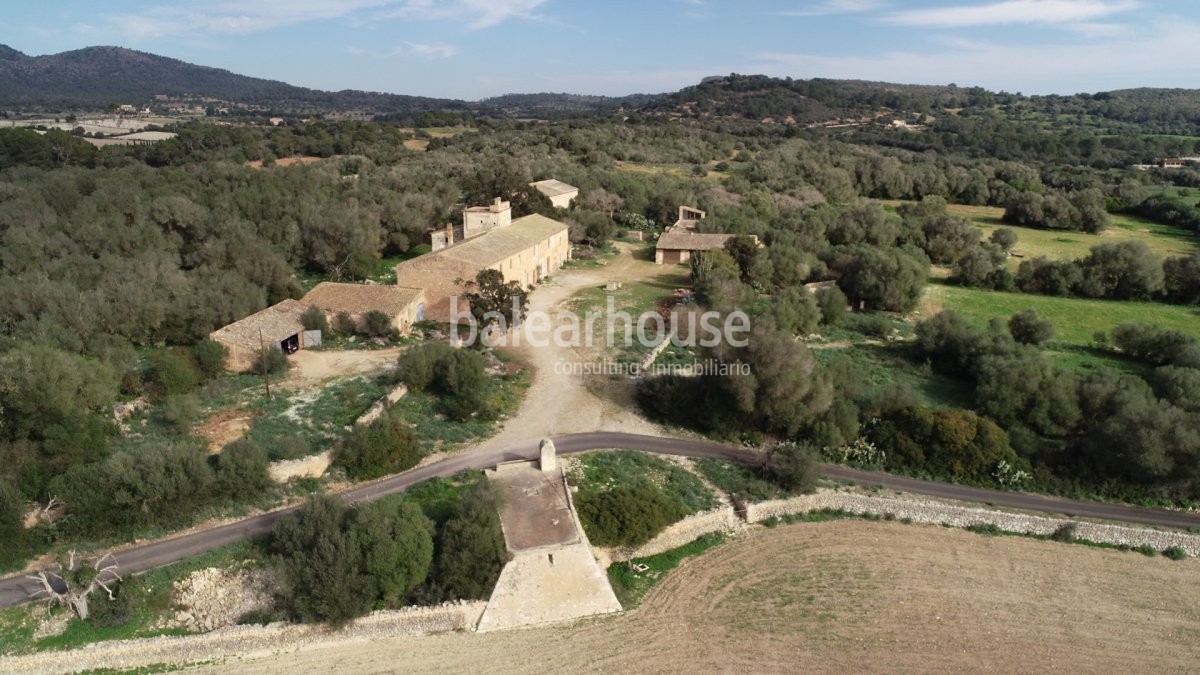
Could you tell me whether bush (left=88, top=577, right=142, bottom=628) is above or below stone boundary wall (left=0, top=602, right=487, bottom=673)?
above

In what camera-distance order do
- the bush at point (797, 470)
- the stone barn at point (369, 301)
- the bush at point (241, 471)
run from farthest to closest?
the stone barn at point (369, 301) → the bush at point (797, 470) → the bush at point (241, 471)

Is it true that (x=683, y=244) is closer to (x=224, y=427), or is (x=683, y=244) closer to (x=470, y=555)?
(x=224, y=427)

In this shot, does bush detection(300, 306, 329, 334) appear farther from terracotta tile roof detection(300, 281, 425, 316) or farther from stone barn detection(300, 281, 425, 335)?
terracotta tile roof detection(300, 281, 425, 316)

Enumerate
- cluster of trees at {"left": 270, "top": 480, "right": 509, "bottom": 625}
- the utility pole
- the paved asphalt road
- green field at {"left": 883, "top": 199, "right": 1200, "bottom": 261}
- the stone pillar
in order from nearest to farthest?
cluster of trees at {"left": 270, "top": 480, "right": 509, "bottom": 625}, the paved asphalt road, the stone pillar, the utility pole, green field at {"left": 883, "top": 199, "right": 1200, "bottom": 261}

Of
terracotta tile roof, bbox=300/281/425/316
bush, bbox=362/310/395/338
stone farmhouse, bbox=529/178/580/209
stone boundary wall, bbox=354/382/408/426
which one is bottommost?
stone boundary wall, bbox=354/382/408/426

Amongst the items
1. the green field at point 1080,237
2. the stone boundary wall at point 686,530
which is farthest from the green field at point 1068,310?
the stone boundary wall at point 686,530

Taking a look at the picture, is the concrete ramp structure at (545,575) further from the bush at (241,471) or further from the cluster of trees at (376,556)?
the bush at (241,471)

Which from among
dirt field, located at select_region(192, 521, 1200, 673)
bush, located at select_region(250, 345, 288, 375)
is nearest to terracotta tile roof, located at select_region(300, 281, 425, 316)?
bush, located at select_region(250, 345, 288, 375)
